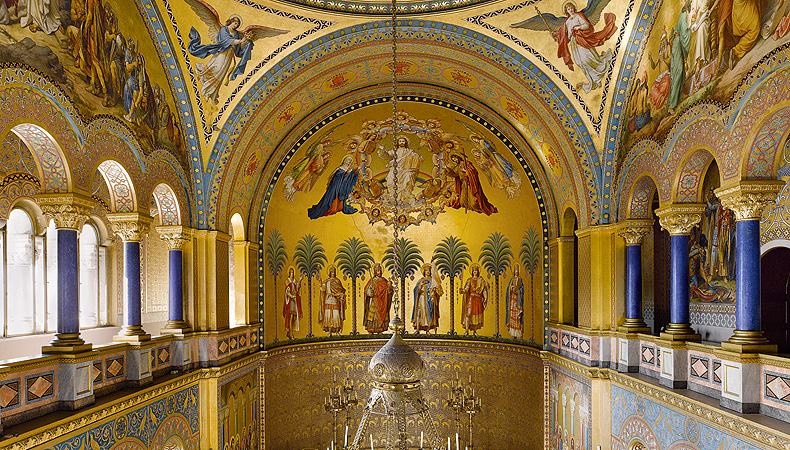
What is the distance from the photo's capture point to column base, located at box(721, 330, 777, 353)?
25.9ft

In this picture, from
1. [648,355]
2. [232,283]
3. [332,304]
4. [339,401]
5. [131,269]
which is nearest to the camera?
[131,269]

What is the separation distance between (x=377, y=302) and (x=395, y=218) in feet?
33.5

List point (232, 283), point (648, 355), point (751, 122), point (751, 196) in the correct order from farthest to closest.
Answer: point (232, 283)
point (648, 355)
point (751, 196)
point (751, 122)

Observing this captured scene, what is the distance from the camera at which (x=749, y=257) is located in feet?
27.3

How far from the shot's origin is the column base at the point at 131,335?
396 inches

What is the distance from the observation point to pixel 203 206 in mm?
12414

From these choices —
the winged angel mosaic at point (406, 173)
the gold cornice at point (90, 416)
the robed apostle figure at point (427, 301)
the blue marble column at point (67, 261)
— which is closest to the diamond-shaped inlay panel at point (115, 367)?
the gold cornice at point (90, 416)

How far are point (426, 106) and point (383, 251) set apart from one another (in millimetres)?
4781

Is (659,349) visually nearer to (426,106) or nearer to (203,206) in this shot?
(426,106)

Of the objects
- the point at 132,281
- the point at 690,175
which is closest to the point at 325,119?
the point at 132,281

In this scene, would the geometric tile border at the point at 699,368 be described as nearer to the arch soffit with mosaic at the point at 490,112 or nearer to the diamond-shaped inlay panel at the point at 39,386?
the arch soffit with mosaic at the point at 490,112

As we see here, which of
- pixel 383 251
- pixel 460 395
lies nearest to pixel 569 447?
pixel 460 395

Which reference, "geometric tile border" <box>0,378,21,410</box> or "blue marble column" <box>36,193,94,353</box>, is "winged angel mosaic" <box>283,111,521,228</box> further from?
"geometric tile border" <box>0,378,21,410</box>

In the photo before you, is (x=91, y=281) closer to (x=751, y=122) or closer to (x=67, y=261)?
(x=67, y=261)
